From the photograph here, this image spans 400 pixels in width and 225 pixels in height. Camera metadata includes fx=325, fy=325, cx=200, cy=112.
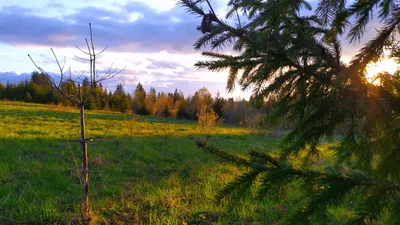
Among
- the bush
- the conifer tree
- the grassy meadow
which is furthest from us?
the bush

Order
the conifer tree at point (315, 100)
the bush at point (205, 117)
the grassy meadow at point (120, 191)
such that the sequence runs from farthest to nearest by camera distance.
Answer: the bush at point (205, 117) → the grassy meadow at point (120, 191) → the conifer tree at point (315, 100)

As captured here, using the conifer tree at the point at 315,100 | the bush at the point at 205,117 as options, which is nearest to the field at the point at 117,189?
the conifer tree at the point at 315,100

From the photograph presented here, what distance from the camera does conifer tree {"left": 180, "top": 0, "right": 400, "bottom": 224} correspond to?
1151 millimetres

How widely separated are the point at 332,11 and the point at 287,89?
0.87 metres

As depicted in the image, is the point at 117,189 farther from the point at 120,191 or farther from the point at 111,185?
the point at 111,185

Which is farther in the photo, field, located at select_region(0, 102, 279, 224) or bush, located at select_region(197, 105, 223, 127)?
bush, located at select_region(197, 105, 223, 127)

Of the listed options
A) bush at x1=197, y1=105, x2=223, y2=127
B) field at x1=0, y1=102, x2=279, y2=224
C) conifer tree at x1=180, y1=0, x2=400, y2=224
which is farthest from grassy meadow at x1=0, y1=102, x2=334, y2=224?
bush at x1=197, y1=105, x2=223, y2=127

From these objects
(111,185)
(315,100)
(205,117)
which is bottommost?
(111,185)

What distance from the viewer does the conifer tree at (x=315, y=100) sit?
115 cm

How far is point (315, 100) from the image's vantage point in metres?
2.20

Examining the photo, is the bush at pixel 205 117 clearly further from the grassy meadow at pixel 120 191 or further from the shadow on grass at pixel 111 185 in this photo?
the grassy meadow at pixel 120 191

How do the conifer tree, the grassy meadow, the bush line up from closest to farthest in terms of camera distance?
the conifer tree
the grassy meadow
the bush

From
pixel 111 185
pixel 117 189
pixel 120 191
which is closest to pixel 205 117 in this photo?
pixel 111 185

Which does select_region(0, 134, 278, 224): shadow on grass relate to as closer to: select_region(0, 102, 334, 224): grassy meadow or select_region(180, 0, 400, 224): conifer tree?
select_region(0, 102, 334, 224): grassy meadow
